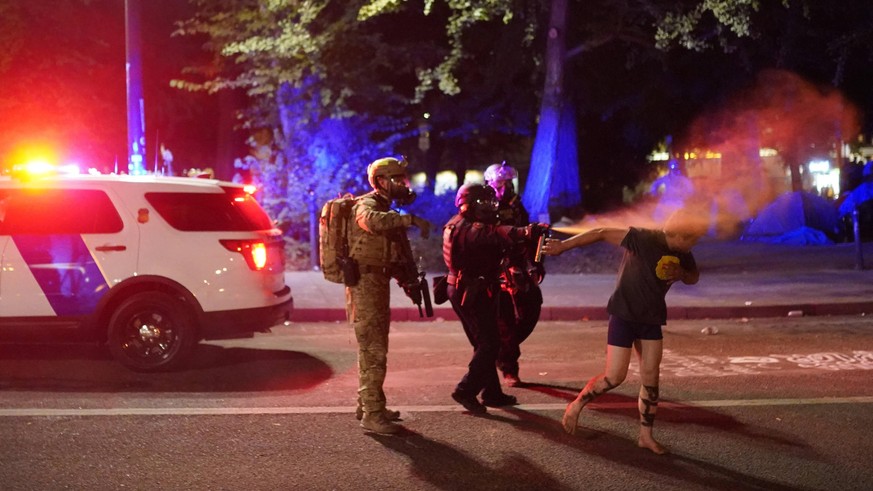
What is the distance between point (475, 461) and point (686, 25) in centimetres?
1438

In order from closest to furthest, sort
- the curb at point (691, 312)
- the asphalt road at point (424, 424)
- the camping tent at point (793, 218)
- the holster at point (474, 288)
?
the asphalt road at point (424, 424) → the holster at point (474, 288) → the curb at point (691, 312) → the camping tent at point (793, 218)

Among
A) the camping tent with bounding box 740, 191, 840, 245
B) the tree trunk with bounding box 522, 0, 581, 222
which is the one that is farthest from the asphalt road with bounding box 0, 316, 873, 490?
the camping tent with bounding box 740, 191, 840, 245

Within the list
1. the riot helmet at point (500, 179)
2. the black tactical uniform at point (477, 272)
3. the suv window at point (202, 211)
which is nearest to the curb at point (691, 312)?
the suv window at point (202, 211)

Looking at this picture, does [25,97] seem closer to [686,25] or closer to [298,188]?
[298,188]

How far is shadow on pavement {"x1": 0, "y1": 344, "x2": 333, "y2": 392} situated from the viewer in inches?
312

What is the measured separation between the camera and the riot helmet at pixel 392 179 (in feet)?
21.0

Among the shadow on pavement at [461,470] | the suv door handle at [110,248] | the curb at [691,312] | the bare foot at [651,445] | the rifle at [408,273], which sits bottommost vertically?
the shadow on pavement at [461,470]

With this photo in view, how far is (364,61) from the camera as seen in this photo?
20.2 metres

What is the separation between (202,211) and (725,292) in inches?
314

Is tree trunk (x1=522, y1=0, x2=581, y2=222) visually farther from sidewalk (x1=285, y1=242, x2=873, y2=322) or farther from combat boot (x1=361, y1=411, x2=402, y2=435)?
combat boot (x1=361, y1=411, x2=402, y2=435)

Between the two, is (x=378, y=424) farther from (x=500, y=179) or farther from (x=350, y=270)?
(x=500, y=179)

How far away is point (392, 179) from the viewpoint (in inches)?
253

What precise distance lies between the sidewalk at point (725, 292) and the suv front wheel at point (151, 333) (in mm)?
3672

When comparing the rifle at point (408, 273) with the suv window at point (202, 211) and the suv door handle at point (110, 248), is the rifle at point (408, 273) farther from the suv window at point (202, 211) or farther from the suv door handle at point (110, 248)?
the suv door handle at point (110, 248)
